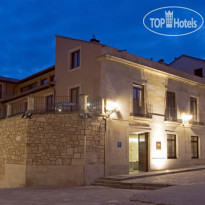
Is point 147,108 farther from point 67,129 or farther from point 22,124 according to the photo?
point 22,124

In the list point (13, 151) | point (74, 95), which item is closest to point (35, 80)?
point (74, 95)

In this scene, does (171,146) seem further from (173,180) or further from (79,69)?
(79,69)

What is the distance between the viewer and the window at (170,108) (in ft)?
59.1

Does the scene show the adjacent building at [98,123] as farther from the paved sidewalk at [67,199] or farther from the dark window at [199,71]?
the dark window at [199,71]

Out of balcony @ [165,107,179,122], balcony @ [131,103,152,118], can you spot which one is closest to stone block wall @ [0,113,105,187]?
balcony @ [131,103,152,118]

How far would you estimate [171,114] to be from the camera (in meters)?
18.3

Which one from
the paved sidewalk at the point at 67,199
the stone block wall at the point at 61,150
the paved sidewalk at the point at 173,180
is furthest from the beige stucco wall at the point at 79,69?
the paved sidewalk at the point at 67,199

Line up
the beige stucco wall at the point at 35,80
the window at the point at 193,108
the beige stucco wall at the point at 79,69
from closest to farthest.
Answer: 1. the beige stucco wall at the point at 79,69
2. the window at the point at 193,108
3. the beige stucco wall at the point at 35,80

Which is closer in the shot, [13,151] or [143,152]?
[13,151]

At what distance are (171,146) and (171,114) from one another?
1.96 m

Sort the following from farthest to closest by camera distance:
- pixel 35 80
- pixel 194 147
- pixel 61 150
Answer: pixel 35 80
pixel 194 147
pixel 61 150

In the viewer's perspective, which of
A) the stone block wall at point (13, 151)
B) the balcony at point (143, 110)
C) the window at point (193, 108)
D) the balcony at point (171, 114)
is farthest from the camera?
the window at point (193, 108)

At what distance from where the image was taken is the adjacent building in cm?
1361

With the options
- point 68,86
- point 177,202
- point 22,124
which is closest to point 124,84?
point 68,86
